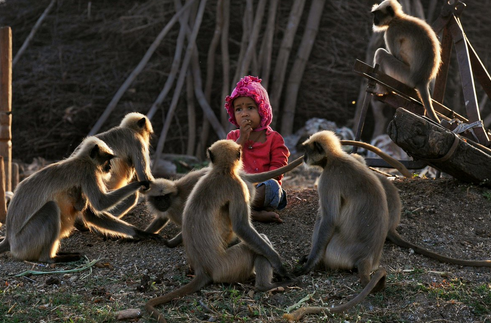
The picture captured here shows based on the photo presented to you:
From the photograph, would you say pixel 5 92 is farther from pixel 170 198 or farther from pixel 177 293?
pixel 177 293

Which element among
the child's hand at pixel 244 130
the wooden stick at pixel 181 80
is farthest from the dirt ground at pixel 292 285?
the wooden stick at pixel 181 80

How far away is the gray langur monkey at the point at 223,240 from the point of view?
12.7ft

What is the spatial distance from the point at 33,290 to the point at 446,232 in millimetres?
3227

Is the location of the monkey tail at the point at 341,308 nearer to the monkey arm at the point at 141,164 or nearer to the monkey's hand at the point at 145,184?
the monkey's hand at the point at 145,184

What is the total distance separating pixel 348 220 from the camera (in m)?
4.09

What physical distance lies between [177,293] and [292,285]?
2.49 ft

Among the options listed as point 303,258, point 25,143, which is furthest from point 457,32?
point 25,143

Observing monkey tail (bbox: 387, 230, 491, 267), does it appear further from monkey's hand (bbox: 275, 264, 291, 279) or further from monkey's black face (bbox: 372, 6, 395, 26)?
monkey's black face (bbox: 372, 6, 395, 26)

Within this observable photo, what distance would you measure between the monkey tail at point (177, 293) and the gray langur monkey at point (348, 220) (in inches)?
26.6

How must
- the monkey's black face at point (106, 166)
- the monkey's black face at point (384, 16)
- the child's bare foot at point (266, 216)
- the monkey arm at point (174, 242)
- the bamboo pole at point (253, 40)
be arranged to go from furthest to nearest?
the bamboo pole at point (253, 40)
the monkey's black face at point (384, 16)
the child's bare foot at point (266, 216)
the monkey arm at point (174, 242)
the monkey's black face at point (106, 166)

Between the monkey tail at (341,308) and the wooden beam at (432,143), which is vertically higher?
the wooden beam at (432,143)

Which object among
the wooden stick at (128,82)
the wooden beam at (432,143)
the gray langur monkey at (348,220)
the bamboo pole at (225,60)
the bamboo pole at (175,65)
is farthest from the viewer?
the bamboo pole at (225,60)

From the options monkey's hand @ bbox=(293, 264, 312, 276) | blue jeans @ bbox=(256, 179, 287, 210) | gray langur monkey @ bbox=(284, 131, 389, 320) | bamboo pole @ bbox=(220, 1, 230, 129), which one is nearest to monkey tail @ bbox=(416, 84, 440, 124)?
blue jeans @ bbox=(256, 179, 287, 210)

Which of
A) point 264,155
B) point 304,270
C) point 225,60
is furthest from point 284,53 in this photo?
point 304,270
